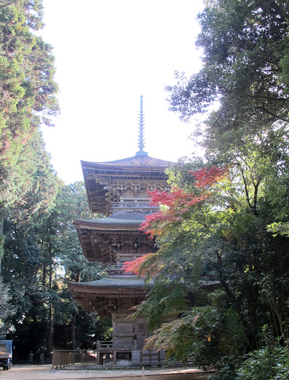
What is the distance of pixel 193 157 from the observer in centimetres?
884

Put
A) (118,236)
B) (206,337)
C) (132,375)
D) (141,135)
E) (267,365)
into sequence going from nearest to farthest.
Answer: (267,365), (206,337), (132,375), (118,236), (141,135)

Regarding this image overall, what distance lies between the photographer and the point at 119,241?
13297 millimetres

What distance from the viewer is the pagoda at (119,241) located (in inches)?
456

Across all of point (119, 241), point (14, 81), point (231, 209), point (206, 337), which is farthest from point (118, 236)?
point (14, 81)

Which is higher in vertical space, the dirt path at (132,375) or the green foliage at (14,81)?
the green foliage at (14,81)

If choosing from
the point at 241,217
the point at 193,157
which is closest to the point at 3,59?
the point at 193,157

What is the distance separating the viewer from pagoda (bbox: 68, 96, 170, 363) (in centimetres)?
1159

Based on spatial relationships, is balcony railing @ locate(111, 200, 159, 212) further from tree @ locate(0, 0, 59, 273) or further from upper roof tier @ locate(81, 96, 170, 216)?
tree @ locate(0, 0, 59, 273)

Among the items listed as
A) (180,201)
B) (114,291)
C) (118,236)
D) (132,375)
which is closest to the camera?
(180,201)

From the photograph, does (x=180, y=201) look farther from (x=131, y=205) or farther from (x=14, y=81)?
(x=14, y=81)

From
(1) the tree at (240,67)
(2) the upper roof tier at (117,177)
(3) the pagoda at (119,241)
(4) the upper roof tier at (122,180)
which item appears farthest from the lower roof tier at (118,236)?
(1) the tree at (240,67)

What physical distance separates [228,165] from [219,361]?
415 centimetres

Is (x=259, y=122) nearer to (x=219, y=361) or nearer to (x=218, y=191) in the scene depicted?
(x=218, y=191)

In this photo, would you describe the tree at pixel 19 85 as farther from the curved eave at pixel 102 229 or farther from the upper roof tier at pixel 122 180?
the curved eave at pixel 102 229
